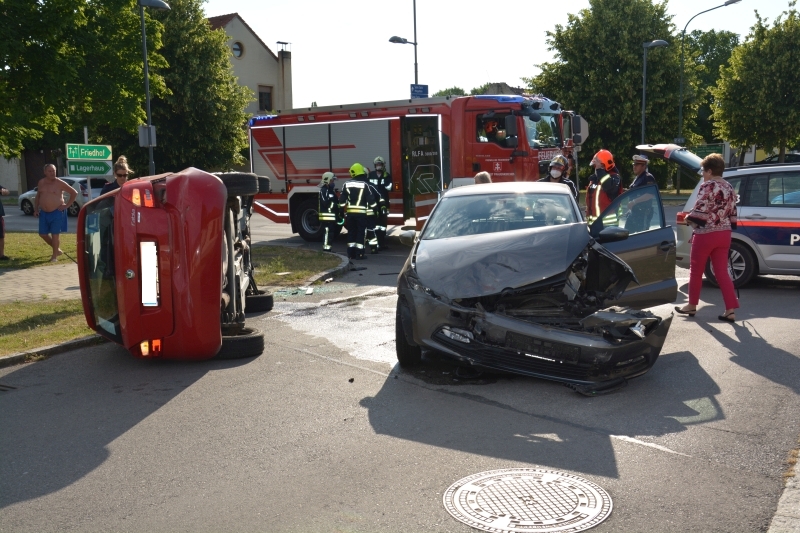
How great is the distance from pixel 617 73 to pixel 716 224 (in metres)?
33.2

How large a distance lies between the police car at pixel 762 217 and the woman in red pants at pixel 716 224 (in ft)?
4.88

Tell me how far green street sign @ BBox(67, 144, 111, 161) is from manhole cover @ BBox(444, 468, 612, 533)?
19.1 metres

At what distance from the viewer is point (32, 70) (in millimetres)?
16125

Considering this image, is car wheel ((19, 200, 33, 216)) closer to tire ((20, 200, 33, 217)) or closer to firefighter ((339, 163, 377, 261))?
tire ((20, 200, 33, 217))

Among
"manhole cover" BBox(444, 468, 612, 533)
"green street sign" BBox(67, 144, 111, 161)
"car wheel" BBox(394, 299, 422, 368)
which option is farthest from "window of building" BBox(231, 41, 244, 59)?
"manhole cover" BBox(444, 468, 612, 533)

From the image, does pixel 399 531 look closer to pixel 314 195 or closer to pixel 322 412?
pixel 322 412

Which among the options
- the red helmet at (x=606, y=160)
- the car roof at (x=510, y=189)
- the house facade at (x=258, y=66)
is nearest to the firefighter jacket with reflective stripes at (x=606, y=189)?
the red helmet at (x=606, y=160)

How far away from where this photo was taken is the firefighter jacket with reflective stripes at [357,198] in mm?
14984

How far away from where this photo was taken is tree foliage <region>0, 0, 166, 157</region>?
618 inches

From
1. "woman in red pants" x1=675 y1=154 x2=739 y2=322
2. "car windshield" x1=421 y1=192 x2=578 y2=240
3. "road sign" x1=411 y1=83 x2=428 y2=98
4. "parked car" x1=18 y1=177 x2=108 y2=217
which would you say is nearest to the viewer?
"car windshield" x1=421 y1=192 x2=578 y2=240

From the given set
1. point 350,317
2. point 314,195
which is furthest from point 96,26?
point 350,317

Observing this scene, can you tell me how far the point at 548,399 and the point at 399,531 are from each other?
2428mm

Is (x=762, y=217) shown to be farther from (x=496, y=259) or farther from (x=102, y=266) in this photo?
(x=102, y=266)

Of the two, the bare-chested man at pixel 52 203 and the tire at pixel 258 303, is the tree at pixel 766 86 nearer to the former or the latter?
the bare-chested man at pixel 52 203
